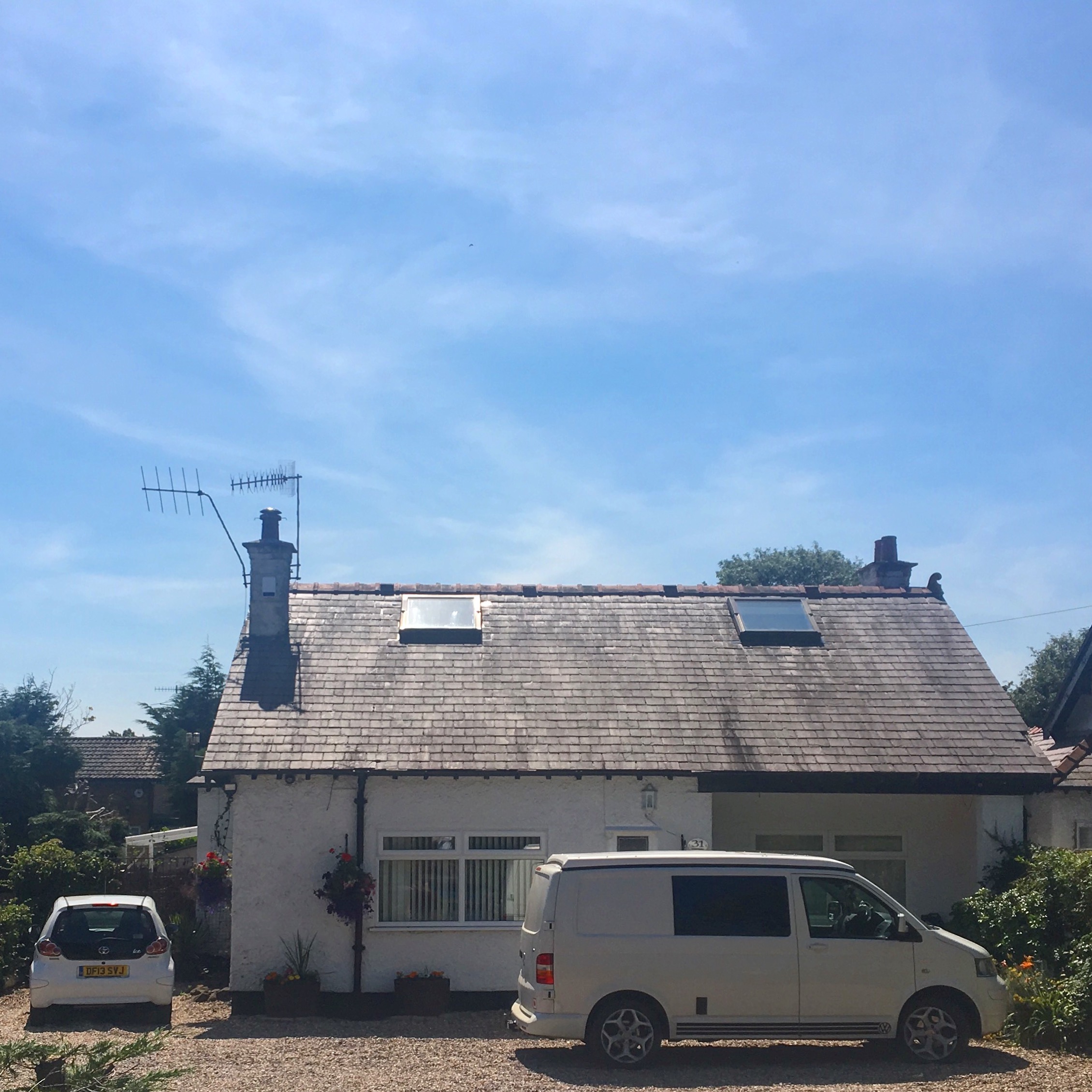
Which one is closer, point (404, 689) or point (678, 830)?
point (678, 830)

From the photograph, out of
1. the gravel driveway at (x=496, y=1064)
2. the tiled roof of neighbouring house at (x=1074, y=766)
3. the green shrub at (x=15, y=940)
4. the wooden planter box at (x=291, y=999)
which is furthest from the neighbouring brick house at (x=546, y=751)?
the green shrub at (x=15, y=940)

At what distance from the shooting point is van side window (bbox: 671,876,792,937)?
36.2 feet

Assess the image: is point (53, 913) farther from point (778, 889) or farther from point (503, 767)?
point (778, 889)

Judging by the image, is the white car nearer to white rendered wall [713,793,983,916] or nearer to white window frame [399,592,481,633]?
white window frame [399,592,481,633]

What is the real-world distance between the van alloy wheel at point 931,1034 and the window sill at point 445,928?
5.40 metres

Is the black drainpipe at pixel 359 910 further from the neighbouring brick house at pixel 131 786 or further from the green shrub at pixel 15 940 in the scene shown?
the neighbouring brick house at pixel 131 786

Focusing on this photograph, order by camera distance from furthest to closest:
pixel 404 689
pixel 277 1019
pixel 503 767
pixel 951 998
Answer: pixel 404 689, pixel 503 767, pixel 277 1019, pixel 951 998

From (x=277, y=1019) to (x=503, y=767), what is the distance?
159 inches

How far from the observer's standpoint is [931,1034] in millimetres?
10906

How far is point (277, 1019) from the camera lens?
13.9 metres

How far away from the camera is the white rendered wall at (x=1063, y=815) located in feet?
51.0

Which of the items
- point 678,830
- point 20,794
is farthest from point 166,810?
point 678,830

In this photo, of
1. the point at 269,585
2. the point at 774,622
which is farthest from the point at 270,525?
the point at 774,622

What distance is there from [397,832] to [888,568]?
34.8ft
